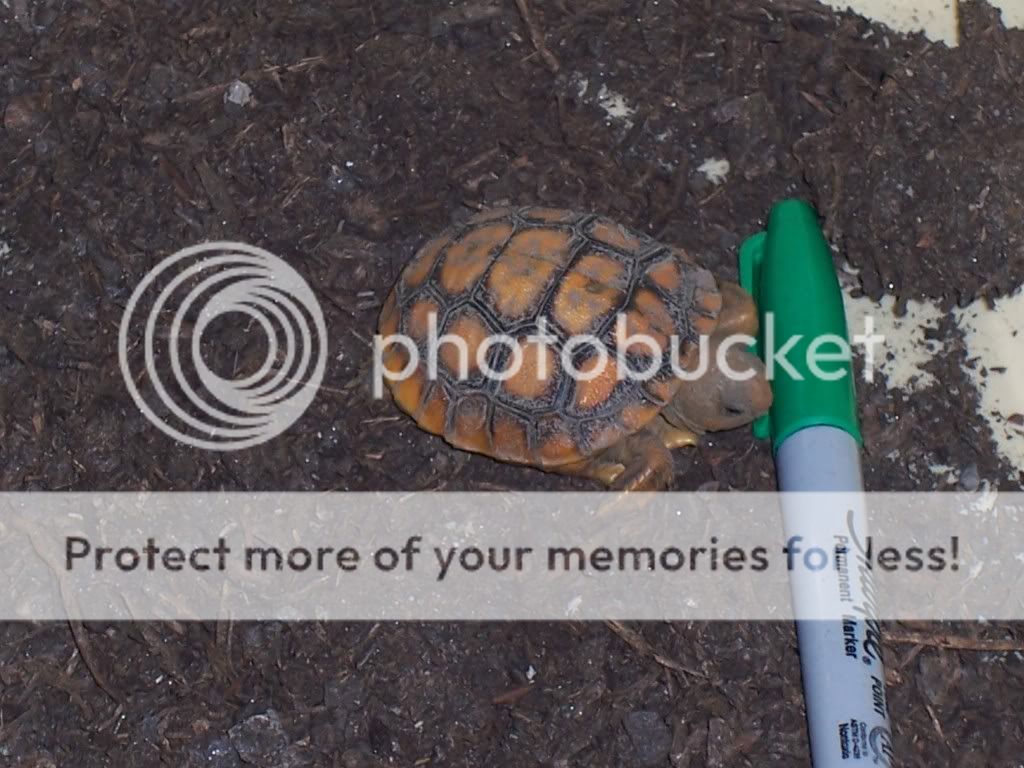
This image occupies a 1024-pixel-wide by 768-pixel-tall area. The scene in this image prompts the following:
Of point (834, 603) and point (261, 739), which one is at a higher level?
point (834, 603)

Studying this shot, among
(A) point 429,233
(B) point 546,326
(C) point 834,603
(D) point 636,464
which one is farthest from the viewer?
(A) point 429,233

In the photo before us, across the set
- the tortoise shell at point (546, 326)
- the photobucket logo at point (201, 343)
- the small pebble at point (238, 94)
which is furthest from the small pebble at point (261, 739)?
the small pebble at point (238, 94)

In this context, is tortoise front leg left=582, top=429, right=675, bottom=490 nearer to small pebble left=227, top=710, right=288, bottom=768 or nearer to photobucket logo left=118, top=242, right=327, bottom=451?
photobucket logo left=118, top=242, right=327, bottom=451

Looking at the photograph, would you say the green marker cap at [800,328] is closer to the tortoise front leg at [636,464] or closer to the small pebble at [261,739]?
the tortoise front leg at [636,464]

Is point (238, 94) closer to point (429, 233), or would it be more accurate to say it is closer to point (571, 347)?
point (429, 233)

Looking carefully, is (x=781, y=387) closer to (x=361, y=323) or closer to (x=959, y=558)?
(x=959, y=558)

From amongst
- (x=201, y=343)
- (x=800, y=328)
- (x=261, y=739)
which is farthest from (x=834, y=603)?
(x=201, y=343)
